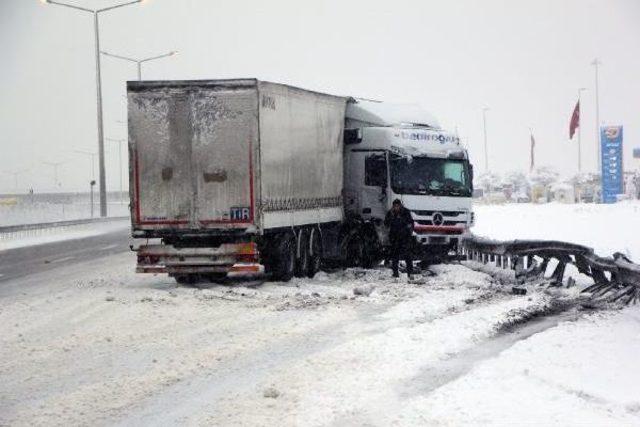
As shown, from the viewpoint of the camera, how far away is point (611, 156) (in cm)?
5644

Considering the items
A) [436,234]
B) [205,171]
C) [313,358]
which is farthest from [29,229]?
[313,358]

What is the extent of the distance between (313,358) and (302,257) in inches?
345

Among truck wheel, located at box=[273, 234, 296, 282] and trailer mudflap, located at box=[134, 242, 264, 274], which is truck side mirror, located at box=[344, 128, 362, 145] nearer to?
truck wheel, located at box=[273, 234, 296, 282]

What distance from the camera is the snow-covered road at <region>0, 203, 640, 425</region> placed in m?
6.98

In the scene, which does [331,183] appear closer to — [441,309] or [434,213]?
[434,213]

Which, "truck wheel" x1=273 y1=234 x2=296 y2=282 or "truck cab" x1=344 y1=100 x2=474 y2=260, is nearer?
"truck wheel" x1=273 y1=234 x2=296 y2=282

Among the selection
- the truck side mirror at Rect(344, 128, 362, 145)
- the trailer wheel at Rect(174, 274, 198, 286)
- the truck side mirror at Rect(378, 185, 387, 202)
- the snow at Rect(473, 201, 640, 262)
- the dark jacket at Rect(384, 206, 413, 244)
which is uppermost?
the truck side mirror at Rect(344, 128, 362, 145)

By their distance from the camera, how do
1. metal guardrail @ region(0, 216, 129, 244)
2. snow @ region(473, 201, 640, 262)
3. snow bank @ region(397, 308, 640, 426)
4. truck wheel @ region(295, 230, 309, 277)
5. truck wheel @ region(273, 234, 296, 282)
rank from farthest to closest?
metal guardrail @ region(0, 216, 129, 244) < snow @ region(473, 201, 640, 262) < truck wheel @ region(295, 230, 309, 277) < truck wheel @ region(273, 234, 296, 282) < snow bank @ region(397, 308, 640, 426)

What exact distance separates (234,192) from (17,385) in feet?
25.5

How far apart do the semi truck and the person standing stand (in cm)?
157

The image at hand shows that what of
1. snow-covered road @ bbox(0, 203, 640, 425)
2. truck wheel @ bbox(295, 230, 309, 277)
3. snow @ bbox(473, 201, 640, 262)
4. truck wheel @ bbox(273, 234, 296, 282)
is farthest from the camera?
snow @ bbox(473, 201, 640, 262)

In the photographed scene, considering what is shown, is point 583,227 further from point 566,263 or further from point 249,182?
point 249,182

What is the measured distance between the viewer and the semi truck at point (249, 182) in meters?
15.5

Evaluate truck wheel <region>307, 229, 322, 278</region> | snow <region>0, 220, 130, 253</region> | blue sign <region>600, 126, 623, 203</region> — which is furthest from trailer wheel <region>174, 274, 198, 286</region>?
blue sign <region>600, 126, 623, 203</region>
